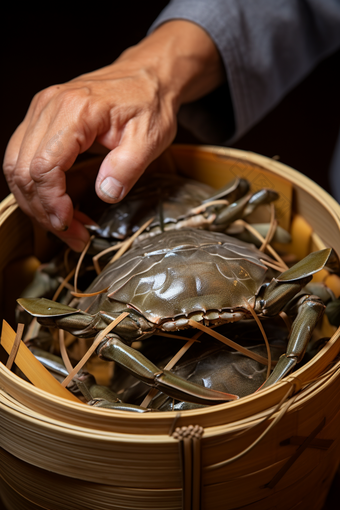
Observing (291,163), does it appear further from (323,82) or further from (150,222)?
(150,222)

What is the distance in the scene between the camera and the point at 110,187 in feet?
2.43

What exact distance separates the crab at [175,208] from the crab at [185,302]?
0.13 m

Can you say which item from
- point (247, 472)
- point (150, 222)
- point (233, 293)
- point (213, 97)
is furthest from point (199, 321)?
point (213, 97)

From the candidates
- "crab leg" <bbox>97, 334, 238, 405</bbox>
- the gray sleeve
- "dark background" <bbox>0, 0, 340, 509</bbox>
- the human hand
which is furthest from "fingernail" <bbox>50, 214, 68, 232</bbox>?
"dark background" <bbox>0, 0, 340, 509</bbox>

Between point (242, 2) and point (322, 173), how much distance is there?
0.93 metres

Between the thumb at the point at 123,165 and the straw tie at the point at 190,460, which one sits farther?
the thumb at the point at 123,165

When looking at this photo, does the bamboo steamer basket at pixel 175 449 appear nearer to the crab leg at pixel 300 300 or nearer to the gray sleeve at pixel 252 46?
the crab leg at pixel 300 300

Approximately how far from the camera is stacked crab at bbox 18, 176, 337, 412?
23.7 inches

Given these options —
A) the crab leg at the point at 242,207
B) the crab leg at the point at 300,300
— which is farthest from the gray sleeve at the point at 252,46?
the crab leg at the point at 300,300

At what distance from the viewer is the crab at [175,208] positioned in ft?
2.78

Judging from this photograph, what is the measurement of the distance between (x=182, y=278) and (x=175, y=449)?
9.1 inches

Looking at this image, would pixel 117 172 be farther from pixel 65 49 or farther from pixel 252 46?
pixel 65 49

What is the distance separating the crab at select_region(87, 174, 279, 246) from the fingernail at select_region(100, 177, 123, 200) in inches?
4.9

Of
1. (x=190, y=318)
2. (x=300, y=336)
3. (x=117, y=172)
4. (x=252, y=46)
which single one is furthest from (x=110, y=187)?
(x=252, y=46)
